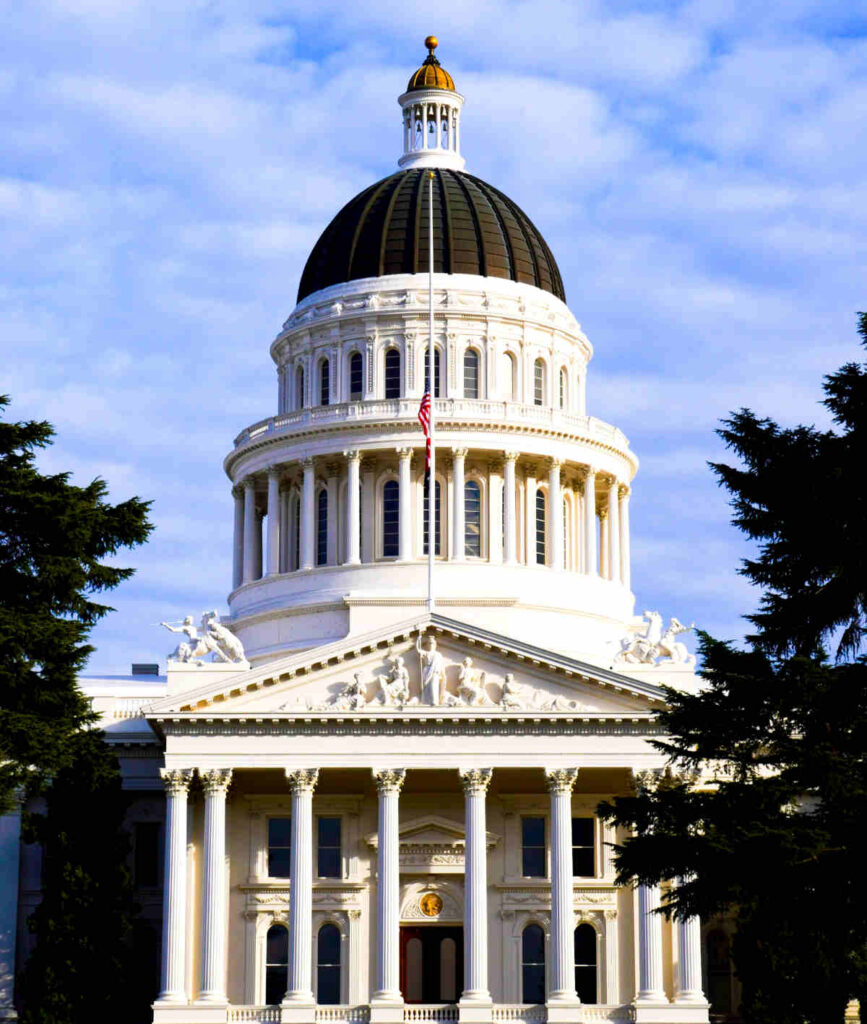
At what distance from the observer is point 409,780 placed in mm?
68750

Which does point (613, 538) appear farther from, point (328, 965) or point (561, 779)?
point (328, 965)

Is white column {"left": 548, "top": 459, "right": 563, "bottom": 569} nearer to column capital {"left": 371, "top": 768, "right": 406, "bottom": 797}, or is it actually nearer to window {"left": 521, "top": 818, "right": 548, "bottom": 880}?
window {"left": 521, "top": 818, "right": 548, "bottom": 880}

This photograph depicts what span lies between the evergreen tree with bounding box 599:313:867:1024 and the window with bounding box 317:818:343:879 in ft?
83.4

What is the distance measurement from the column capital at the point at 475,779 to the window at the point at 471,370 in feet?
74.0

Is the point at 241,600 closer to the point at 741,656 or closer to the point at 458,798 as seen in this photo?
the point at 458,798

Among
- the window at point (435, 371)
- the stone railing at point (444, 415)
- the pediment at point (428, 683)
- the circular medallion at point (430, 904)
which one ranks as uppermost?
the window at point (435, 371)

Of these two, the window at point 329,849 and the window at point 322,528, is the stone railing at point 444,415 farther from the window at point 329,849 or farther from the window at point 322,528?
the window at point 329,849

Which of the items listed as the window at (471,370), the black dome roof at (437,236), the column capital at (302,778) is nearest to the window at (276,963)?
the column capital at (302,778)

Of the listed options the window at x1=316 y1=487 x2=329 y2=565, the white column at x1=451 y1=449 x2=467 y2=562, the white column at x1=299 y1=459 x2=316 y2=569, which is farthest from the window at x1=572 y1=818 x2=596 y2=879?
the window at x1=316 y1=487 x2=329 y2=565

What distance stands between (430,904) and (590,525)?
1953 cm

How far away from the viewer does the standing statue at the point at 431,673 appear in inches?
2611

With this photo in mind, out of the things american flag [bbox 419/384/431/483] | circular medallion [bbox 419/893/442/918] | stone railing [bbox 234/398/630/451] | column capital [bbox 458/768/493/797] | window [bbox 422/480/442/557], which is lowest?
circular medallion [bbox 419/893/442/918]

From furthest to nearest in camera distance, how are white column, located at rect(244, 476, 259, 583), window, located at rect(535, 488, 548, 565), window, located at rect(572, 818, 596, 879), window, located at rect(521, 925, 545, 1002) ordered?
white column, located at rect(244, 476, 259, 583) < window, located at rect(535, 488, 548, 565) < window, located at rect(572, 818, 596, 879) < window, located at rect(521, 925, 545, 1002)

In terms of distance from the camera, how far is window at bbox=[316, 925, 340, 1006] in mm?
68000
